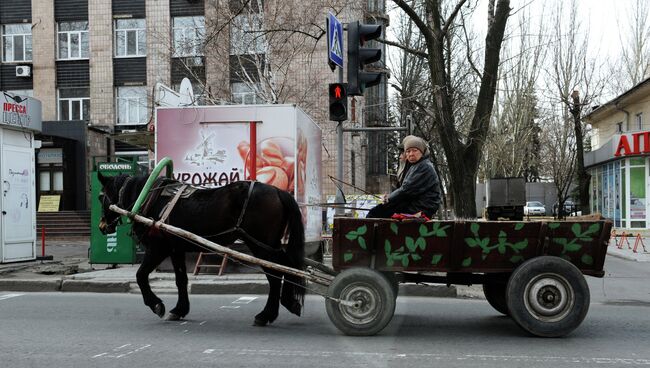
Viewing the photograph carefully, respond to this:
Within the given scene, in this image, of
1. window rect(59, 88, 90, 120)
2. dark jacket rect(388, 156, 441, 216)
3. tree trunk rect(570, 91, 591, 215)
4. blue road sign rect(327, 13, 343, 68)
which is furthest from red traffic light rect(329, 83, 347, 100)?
window rect(59, 88, 90, 120)

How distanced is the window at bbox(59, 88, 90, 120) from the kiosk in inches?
718

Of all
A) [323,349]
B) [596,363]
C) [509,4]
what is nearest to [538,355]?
[596,363]

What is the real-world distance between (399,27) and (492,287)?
22.0m

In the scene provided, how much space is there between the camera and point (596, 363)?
18.0ft

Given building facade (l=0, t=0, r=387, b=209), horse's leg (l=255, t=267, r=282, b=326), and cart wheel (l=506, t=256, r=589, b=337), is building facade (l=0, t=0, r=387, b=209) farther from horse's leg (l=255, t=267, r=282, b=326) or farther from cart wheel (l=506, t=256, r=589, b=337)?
cart wheel (l=506, t=256, r=589, b=337)

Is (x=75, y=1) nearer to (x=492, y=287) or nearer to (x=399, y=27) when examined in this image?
(x=399, y=27)

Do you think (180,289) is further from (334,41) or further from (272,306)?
(334,41)

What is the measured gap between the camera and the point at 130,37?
31312mm

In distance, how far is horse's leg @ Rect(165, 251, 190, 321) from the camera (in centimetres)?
763

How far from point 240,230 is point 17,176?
8801 mm

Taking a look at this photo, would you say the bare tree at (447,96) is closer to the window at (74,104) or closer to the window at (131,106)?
the window at (131,106)

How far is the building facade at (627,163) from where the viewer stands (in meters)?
28.7

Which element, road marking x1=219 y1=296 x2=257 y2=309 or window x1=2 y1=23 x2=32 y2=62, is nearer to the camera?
road marking x1=219 y1=296 x2=257 y2=309

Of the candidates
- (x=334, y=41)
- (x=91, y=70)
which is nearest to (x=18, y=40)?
(x=91, y=70)
